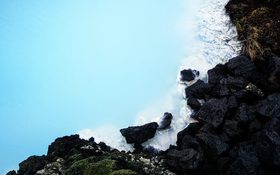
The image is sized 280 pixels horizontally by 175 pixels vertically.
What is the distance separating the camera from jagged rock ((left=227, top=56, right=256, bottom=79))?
1233cm

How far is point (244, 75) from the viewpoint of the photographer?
1236 cm

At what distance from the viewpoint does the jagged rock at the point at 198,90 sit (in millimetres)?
12914

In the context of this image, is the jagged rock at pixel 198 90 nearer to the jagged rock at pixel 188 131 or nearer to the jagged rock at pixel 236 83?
the jagged rock at pixel 236 83

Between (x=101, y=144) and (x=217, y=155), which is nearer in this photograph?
(x=217, y=155)

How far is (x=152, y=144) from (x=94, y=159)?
256 centimetres

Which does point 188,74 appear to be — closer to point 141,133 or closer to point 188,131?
point 188,131

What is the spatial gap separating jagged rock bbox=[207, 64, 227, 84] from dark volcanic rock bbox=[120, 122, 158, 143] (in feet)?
7.54

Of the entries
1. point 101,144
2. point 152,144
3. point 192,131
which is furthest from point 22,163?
point 192,131

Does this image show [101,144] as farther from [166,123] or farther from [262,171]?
[262,171]

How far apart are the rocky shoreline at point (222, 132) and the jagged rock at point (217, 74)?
31 millimetres

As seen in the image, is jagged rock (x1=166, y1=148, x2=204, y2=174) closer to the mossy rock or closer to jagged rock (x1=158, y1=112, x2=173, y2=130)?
the mossy rock

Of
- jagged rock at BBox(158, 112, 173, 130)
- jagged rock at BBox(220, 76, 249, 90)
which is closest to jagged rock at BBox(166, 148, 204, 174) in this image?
jagged rock at BBox(158, 112, 173, 130)

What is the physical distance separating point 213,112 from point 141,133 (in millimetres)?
2496

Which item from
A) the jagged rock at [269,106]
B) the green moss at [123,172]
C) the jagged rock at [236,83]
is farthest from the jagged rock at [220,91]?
the green moss at [123,172]
